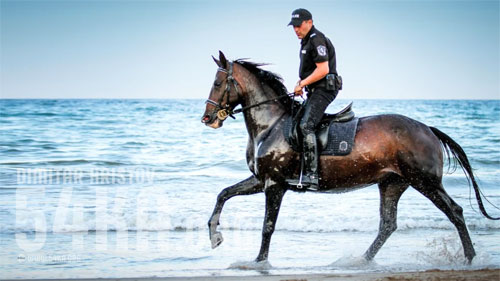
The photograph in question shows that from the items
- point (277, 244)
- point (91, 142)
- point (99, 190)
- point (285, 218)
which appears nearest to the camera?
point (277, 244)

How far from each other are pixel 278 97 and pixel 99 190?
6.90 metres

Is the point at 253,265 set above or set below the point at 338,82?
below

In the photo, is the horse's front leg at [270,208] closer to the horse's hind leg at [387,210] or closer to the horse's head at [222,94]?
the horse's head at [222,94]

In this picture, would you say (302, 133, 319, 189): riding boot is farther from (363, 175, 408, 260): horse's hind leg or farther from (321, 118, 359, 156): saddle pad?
(363, 175, 408, 260): horse's hind leg

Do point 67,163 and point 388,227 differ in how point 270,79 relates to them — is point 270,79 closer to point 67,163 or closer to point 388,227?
point 388,227

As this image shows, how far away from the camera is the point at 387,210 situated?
8039 mm

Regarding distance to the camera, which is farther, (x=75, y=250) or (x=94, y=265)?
(x=75, y=250)

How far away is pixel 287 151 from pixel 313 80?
0.88 meters

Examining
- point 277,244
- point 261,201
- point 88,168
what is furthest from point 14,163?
point 277,244

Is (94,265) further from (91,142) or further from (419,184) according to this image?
(91,142)

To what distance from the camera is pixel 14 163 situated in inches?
695

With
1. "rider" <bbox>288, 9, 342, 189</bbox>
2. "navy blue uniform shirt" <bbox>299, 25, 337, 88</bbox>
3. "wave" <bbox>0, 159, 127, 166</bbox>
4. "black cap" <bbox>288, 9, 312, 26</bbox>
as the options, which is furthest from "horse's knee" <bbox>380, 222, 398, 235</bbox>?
"wave" <bbox>0, 159, 127, 166</bbox>

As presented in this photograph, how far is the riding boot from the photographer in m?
7.30

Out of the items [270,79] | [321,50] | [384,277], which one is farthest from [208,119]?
[384,277]
